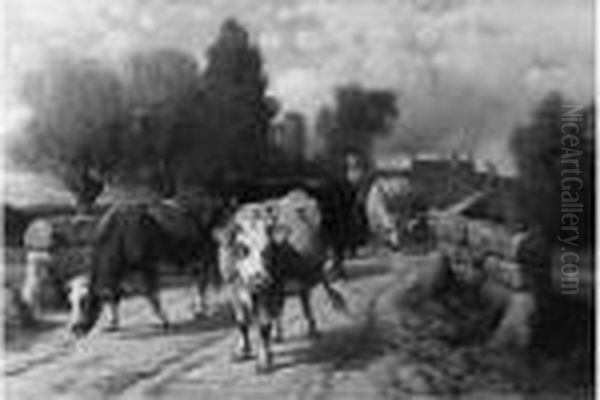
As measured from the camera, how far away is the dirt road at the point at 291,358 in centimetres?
197

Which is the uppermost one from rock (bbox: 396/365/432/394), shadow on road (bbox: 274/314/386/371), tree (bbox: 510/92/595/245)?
tree (bbox: 510/92/595/245)

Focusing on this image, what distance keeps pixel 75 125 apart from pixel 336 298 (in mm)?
549

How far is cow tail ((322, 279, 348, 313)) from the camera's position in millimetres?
2031

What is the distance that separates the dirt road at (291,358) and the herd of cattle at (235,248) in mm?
25

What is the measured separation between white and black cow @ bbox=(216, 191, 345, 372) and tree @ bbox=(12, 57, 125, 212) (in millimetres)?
245

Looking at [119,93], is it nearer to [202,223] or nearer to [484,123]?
[202,223]

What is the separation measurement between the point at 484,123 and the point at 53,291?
83 centimetres

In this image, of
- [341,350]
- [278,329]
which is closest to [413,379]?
[341,350]

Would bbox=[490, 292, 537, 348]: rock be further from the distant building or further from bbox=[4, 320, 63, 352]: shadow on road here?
bbox=[4, 320, 63, 352]: shadow on road

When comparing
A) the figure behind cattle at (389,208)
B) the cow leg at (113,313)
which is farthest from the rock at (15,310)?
the figure behind cattle at (389,208)

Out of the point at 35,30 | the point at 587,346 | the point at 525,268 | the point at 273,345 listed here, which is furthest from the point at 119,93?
the point at 587,346

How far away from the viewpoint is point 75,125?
2.00m

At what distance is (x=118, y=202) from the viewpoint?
78.2 inches

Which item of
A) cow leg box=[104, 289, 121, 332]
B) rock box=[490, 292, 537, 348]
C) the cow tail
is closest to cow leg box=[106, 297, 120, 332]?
cow leg box=[104, 289, 121, 332]
